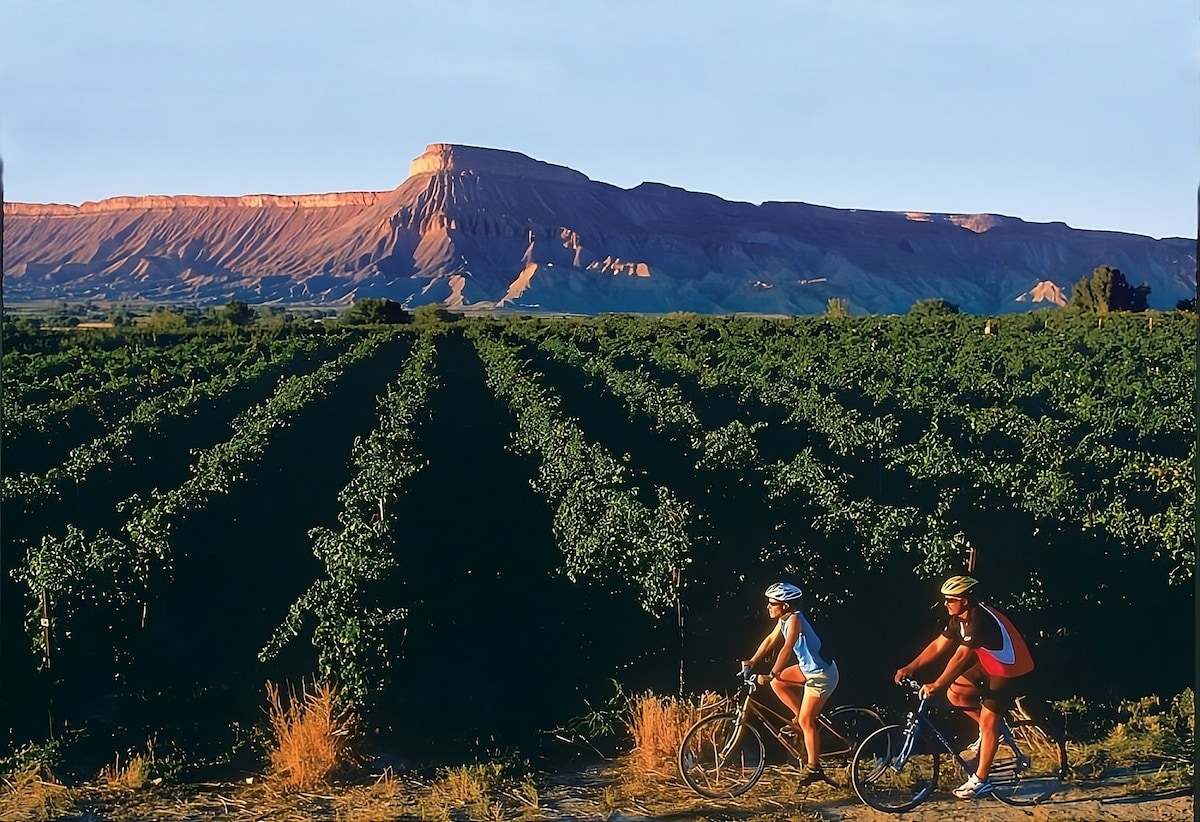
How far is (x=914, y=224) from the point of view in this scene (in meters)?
24.2

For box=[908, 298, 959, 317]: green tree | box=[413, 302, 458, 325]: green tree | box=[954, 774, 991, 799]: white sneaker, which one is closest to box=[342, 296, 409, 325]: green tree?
box=[413, 302, 458, 325]: green tree

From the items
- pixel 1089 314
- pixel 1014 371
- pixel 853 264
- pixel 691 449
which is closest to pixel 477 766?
pixel 691 449

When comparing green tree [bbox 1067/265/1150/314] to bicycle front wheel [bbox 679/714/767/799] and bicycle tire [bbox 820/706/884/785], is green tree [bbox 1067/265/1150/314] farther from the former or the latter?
bicycle front wheel [bbox 679/714/767/799]

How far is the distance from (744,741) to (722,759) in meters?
0.21

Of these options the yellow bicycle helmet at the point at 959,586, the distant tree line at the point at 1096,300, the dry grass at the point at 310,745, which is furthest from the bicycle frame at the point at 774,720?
the distant tree line at the point at 1096,300

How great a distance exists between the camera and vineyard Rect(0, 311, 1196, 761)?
8.06 m

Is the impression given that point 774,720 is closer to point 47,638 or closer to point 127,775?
point 127,775

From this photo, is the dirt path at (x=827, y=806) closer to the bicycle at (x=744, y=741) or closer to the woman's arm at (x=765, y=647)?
the bicycle at (x=744, y=741)

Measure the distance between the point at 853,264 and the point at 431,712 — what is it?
24101 millimetres

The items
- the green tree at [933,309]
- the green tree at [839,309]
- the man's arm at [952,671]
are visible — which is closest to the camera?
the man's arm at [952,671]

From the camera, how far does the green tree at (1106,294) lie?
37188 millimetres

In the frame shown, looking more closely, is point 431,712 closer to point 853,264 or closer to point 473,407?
point 473,407

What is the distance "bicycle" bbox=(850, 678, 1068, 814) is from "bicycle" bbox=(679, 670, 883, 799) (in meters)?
0.19

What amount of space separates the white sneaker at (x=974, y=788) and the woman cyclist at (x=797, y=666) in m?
1.04
